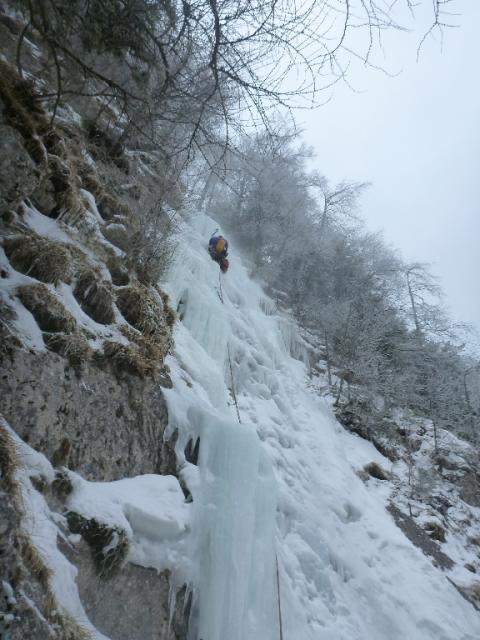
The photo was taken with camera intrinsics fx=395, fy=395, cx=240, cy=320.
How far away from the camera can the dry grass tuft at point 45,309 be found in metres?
2.71

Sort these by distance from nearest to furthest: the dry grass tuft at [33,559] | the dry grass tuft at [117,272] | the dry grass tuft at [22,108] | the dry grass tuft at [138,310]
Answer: the dry grass tuft at [33,559] → the dry grass tuft at [22,108] → the dry grass tuft at [138,310] → the dry grass tuft at [117,272]

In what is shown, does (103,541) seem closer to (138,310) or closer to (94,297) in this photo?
(94,297)

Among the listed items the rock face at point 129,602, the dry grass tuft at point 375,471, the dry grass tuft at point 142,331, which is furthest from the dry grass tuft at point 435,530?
the dry grass tuft at point 142,331

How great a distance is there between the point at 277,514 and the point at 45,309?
3.78m

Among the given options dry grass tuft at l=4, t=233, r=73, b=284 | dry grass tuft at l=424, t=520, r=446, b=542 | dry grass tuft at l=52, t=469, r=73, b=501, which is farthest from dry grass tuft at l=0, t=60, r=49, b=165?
dry grass tuft at l=424, t=520, r=446, b=542

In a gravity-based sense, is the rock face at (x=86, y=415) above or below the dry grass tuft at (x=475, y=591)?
above

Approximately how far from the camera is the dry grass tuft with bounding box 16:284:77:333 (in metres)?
2.71

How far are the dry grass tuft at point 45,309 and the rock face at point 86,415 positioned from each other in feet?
0.86

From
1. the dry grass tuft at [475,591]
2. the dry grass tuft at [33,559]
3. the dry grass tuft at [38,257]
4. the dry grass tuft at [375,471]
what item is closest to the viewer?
the dry grass tuft at [33,559]

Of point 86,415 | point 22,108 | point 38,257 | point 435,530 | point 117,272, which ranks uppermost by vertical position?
point 22,108

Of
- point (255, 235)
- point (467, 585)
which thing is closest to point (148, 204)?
point (467, 585)

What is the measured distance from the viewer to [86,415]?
2746 millimetres


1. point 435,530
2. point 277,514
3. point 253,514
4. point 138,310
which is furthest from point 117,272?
point 435,530

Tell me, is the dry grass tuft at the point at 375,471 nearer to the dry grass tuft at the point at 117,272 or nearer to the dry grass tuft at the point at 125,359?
the dry grass tuft at the point at 125,359
